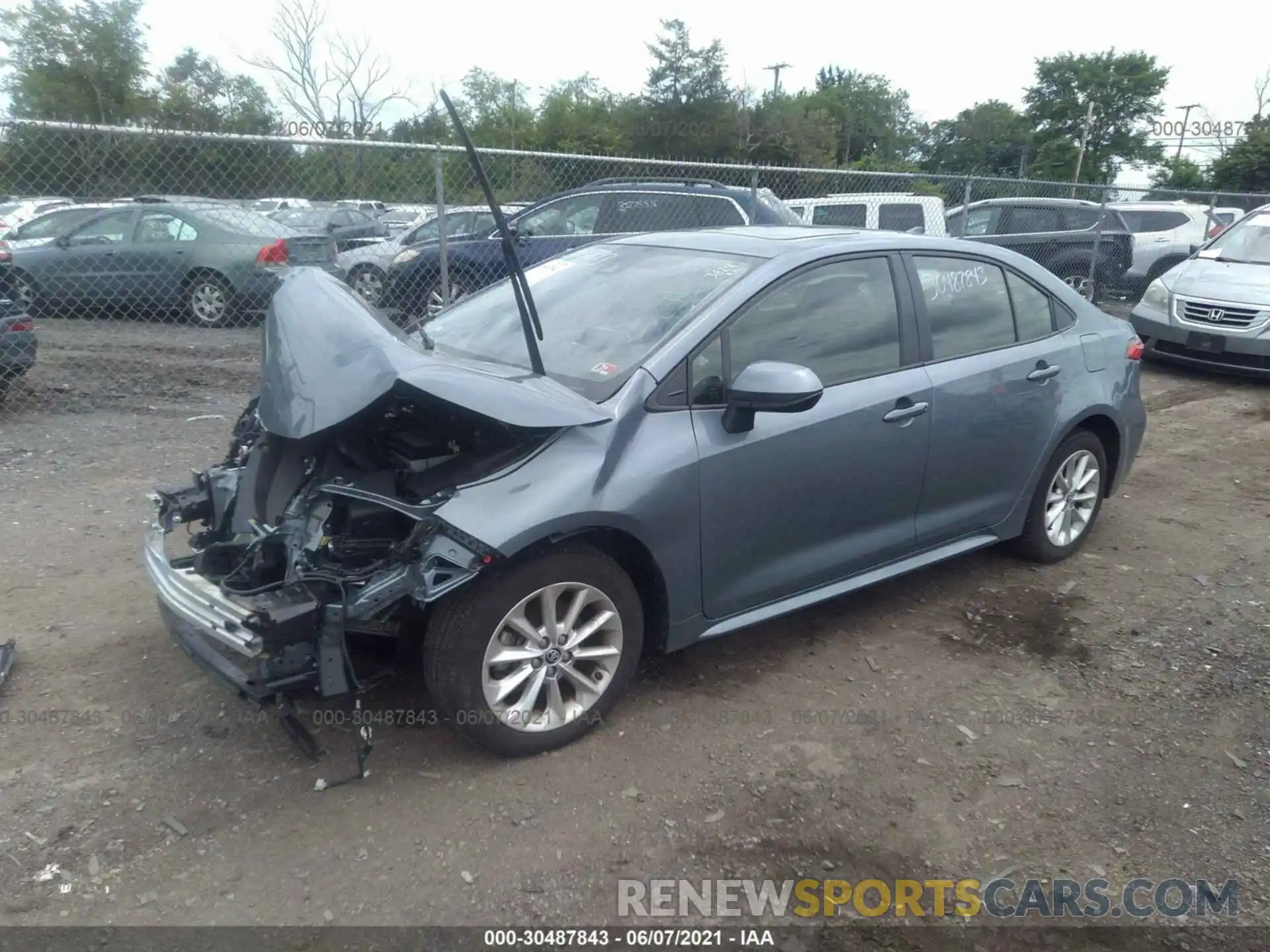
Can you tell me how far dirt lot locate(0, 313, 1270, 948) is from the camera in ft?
8.83

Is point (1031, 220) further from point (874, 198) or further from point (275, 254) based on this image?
point (275, 254)

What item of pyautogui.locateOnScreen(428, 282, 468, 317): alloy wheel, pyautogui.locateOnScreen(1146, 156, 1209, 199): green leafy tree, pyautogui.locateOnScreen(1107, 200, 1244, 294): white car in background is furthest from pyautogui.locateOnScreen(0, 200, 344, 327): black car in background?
pyautogui.locateOnScreen(1146, 156, 1209, 199): green leafy tree

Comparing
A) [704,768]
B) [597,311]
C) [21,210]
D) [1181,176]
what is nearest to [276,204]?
[597,311]

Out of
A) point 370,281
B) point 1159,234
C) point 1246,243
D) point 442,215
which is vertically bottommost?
point 1159,234

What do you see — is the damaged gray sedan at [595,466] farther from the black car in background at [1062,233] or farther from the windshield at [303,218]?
the black car in background at [1062,233]

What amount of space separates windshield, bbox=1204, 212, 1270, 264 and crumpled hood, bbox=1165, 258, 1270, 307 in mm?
131

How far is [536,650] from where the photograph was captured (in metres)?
3.10

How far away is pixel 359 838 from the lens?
282 centimetres

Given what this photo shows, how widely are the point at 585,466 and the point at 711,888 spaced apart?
1.30m

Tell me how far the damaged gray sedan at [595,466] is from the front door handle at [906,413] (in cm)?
1

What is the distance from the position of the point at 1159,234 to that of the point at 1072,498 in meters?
11.0

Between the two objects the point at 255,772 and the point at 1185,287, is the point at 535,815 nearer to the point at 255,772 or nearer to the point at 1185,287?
the point at 255,772

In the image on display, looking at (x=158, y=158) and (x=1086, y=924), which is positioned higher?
(x=158, y=158)

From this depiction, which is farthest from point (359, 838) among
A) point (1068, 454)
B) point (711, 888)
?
point (1068, 454)
